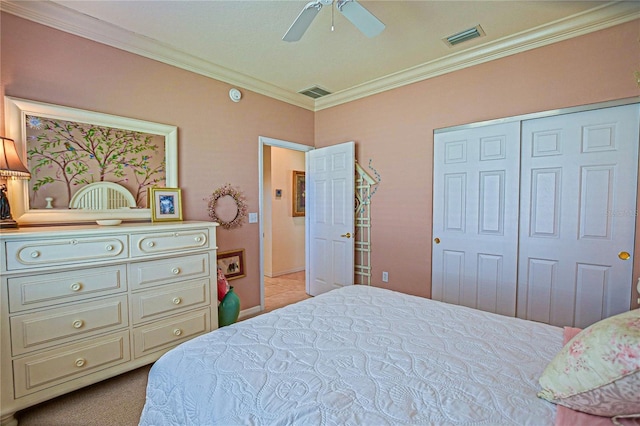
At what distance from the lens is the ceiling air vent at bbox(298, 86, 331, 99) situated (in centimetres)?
357

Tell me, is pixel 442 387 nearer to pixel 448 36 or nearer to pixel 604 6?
pixel 448 36

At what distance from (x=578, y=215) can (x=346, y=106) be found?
8.60 feet

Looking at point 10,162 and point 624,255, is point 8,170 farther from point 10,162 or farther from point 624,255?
point 624,255

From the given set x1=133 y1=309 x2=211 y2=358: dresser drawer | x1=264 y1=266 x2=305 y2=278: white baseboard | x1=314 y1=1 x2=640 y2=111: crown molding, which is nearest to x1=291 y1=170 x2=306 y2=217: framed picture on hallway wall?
x1=264 y1=266 x2=305 y2=278: white baseboard

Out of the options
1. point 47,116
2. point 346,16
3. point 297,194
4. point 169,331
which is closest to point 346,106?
point 346,16

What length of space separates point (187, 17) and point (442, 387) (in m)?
2.74

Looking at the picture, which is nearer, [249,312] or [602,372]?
[602,372]

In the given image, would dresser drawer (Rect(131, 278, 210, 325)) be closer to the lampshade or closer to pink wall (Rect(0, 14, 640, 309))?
pink wall (Rect(0, 14, 640, 309))

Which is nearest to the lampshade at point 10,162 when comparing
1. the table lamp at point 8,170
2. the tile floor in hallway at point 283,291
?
the table lamp at point 8,170

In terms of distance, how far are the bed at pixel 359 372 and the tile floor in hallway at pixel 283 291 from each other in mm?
2331

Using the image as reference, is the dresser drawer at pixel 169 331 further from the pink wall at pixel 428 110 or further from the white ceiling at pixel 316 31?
the white ceiling at pixel 316 31

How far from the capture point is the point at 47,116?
2115mm

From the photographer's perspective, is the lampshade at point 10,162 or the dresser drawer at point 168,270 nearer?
the lampshade at point 10,162

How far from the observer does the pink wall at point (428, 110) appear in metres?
2.21
